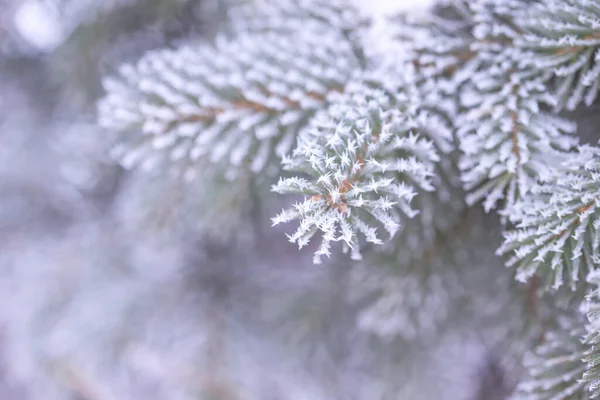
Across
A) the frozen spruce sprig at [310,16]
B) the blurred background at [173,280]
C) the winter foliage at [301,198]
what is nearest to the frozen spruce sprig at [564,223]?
the winter foliage at [301,198]

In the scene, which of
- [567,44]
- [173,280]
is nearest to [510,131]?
[567,44]

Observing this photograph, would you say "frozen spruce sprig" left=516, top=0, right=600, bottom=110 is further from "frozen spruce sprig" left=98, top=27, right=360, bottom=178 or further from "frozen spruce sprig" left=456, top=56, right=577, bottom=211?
"frozen spruce sprig" left=98, top=27, right=360, bottom=178

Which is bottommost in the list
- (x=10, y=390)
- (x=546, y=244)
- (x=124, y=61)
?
(x=546, y=244)

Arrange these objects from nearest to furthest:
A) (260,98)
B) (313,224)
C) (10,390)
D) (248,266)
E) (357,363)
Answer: (313,224), (260,98), (357,363), (248,266), (10,390)

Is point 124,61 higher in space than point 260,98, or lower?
higher

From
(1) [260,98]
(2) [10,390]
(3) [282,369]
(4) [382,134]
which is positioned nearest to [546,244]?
(4) [382,134]

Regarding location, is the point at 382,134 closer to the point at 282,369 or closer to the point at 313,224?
the point at 313,224

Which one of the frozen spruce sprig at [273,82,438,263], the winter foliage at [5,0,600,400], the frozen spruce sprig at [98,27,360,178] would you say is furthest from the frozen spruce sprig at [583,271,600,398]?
the frozen spruce sprig at [98,27,360,178]

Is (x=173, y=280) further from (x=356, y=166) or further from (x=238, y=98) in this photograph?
(x=356, y=166)
